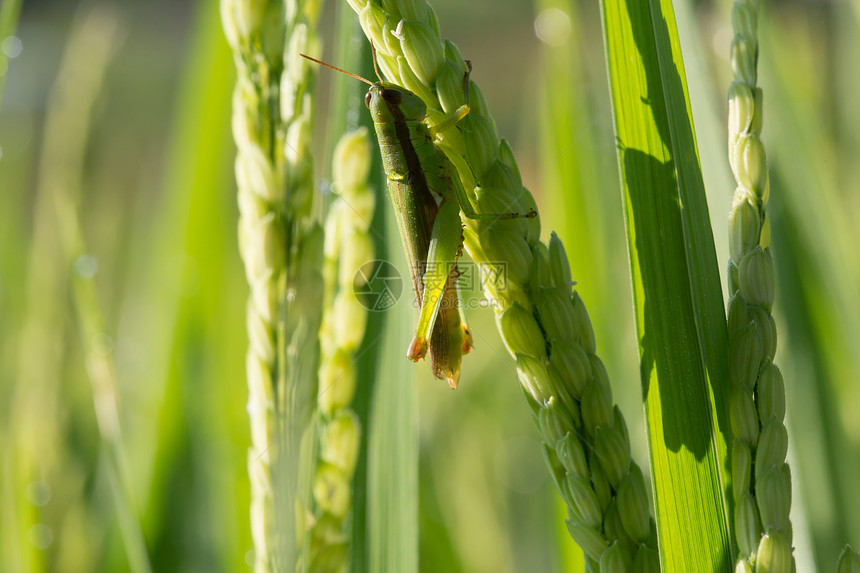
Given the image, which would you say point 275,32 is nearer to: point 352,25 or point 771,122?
point 352,25

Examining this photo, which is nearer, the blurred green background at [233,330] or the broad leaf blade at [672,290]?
the broad leaf blade at [672,290]

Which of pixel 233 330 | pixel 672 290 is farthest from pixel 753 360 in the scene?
pixel 233 330

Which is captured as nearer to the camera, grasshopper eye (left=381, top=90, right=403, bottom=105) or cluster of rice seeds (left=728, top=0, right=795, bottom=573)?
cluster of rice seeds (left=728, top=0, right=795, bottom=573)

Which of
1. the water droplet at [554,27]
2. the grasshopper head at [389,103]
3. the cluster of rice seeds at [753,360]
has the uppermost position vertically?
the water droplet at [554,27]

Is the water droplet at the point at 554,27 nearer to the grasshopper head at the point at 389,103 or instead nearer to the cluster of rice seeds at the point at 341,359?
the grasshopper head at the point at 389,103

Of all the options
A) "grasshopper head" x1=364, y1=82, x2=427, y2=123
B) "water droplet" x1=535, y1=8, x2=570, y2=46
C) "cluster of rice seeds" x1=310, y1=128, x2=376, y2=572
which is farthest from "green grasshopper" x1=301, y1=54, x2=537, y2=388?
"water droplet" x1=535, y1=8, x2=570, y2=46

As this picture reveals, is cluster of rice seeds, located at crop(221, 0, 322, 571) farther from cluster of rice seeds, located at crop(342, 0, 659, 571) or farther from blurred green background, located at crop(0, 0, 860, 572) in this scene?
blurred green background, located at crop(0, 0, 860, 572)

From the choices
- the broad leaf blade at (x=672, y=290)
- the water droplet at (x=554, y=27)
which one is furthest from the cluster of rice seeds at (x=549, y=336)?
the water droplet at (x=554, y=27)
